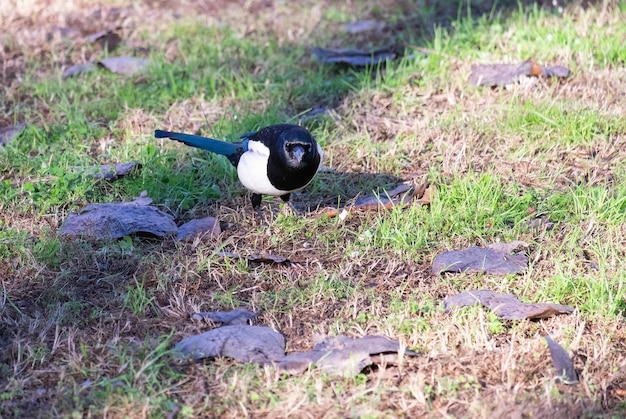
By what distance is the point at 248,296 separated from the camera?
11.8 feet

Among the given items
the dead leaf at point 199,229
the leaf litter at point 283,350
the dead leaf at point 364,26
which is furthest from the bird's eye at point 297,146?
the dead leaf at point 364,26

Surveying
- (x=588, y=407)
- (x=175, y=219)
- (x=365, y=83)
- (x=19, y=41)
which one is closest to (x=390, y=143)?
(x=365, y=83)

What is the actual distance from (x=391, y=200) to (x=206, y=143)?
3.42ft

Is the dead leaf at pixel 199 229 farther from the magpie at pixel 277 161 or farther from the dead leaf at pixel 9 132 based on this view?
the dead leaf at pixel 9 132

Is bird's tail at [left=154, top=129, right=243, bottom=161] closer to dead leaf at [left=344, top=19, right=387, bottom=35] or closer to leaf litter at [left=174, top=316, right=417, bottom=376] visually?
leaf litter at [left=174, top=316, right=417, bottom=376]

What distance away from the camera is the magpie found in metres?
3.96

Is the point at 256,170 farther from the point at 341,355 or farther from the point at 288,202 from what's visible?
the point at 341,355

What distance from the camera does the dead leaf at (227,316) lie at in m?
3.35

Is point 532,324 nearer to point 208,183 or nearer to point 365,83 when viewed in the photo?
point 208,183

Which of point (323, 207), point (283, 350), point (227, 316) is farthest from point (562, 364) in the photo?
point (323, 207)

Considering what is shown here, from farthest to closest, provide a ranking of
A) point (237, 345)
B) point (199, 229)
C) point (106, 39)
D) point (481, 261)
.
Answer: point (106, 39), point (199, 229), point (481, 261), point (237, 345)

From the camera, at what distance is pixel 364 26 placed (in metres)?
6.43

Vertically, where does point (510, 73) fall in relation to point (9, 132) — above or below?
above

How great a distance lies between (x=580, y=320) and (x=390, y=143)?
1884mm
